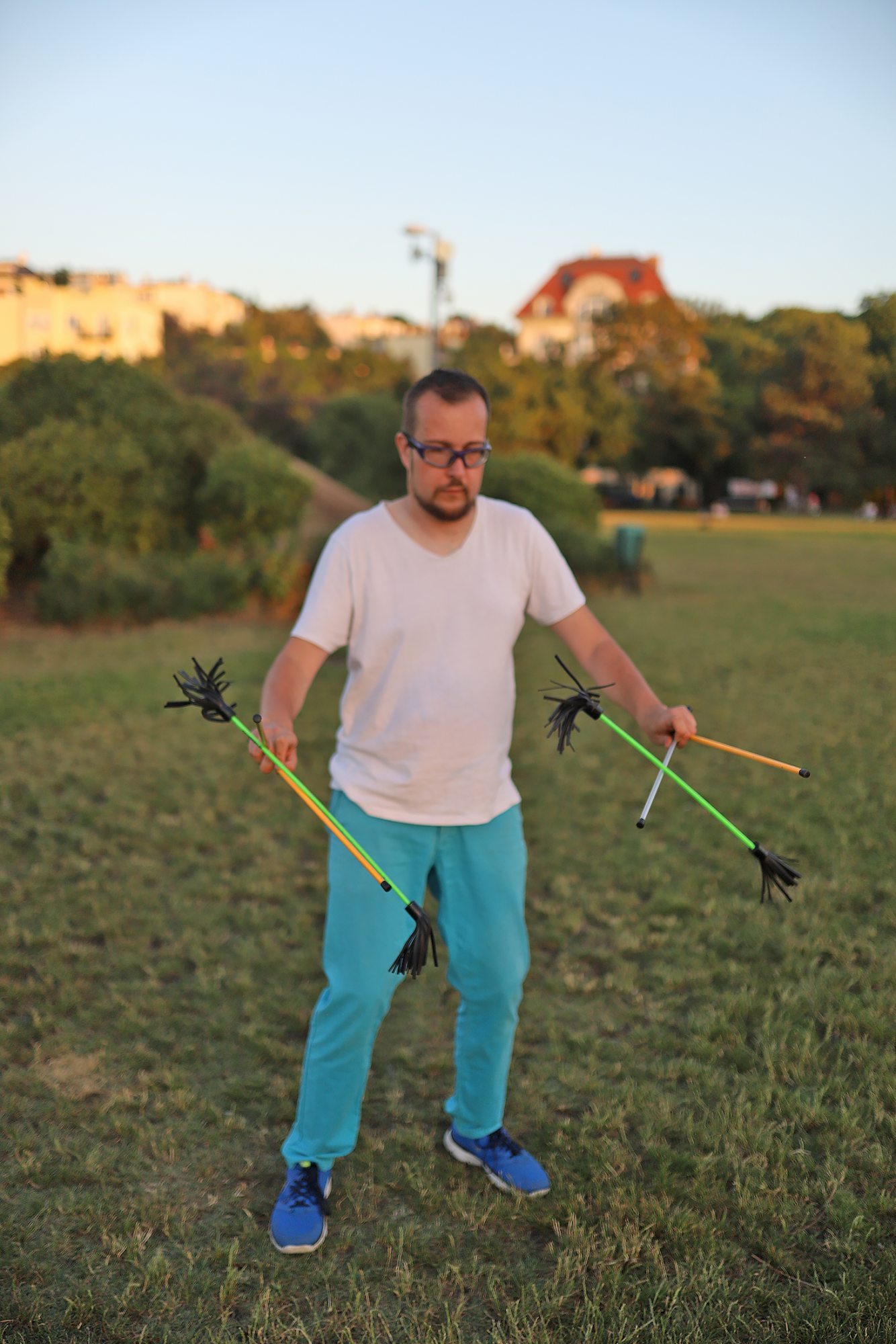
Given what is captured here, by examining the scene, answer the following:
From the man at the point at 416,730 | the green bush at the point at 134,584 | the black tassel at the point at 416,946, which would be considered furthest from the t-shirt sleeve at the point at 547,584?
the green bush at the point at 134,584

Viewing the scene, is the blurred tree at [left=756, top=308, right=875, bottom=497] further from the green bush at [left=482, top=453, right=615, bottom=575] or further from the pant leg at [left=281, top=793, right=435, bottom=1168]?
the green bush at [left=482, top=453, right=615, bottom=575]

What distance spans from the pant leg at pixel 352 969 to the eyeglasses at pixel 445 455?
882 mm

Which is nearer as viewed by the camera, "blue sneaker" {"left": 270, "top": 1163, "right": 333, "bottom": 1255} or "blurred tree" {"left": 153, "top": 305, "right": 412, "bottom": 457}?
"blue sneaker" {"left": 270, "top": 1163, "right": 333, "bottom": 1255}

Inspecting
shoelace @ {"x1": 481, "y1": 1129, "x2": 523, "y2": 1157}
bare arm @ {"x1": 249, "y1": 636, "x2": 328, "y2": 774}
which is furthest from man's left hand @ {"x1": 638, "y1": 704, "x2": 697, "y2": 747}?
shoelace @ {"x1": 481, "y1": 1129, "x2": 523, "y2": 1157}

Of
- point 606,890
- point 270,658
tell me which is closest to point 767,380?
point 606,890

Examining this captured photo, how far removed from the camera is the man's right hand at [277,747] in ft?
8.58

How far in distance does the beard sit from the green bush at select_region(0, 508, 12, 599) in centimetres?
1091

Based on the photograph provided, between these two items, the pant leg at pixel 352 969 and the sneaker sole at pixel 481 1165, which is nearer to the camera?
the pant leg at pixel 352 969

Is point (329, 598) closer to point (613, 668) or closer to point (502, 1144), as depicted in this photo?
point (613, 668)

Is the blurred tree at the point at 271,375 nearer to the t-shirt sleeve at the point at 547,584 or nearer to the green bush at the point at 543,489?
the green bush at the point at 543,489

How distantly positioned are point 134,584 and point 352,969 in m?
12.1

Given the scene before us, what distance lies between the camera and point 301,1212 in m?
2.88

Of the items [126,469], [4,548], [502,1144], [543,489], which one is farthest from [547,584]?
[543,489]

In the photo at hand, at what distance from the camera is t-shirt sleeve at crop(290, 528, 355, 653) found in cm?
282
